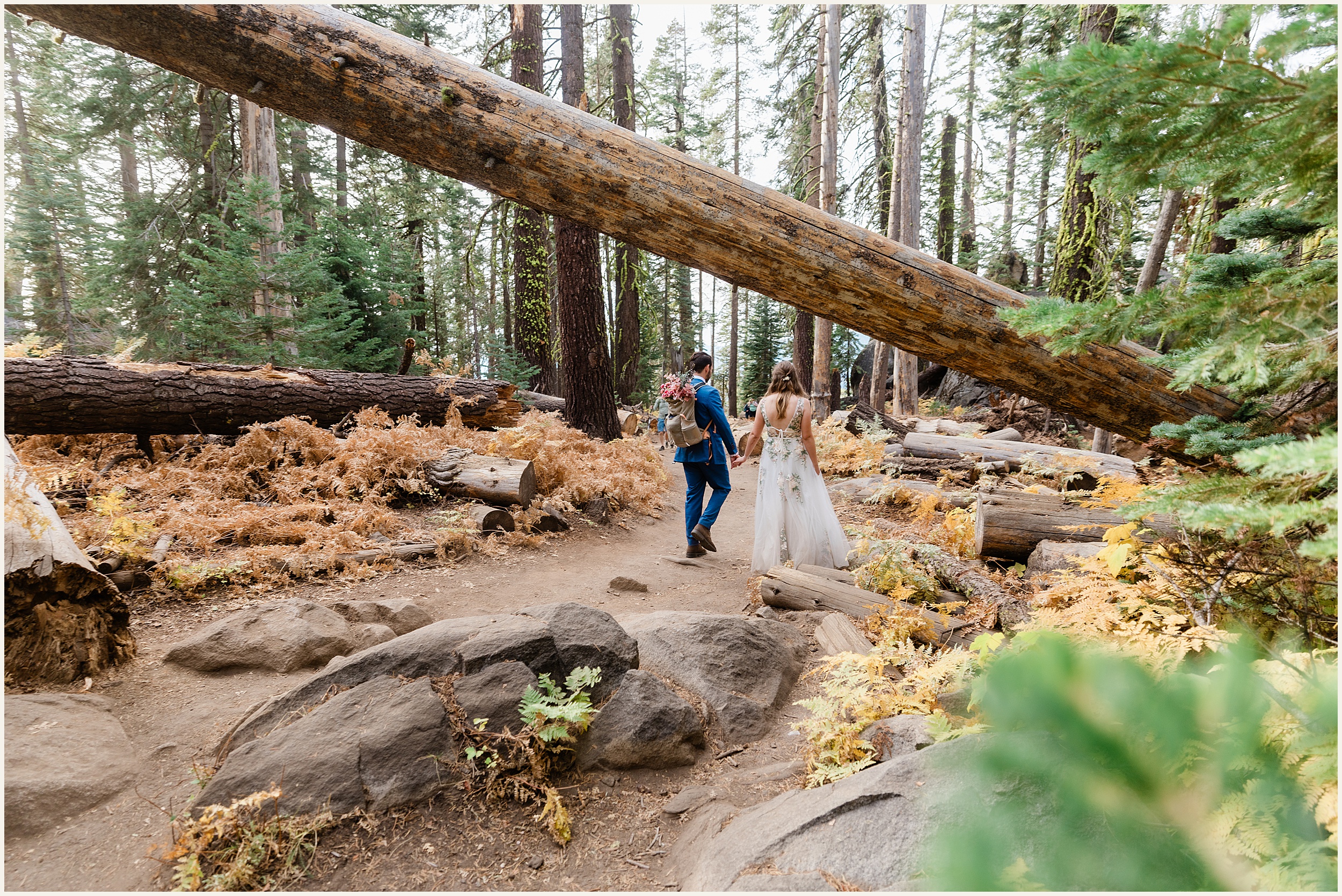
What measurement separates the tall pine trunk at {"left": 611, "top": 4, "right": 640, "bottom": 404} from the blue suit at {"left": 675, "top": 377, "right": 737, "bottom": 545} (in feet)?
14.7

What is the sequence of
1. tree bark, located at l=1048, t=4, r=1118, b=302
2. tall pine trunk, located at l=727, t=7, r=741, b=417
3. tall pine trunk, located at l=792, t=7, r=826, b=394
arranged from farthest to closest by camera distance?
1. tall pine trunk, located at l=727, t=7, r=741, b=417
2. tall pine trunk, located at l=792, t=7, r=826, b=394
3. tree bark, located at l=1048, t=4, r=1118, b=302

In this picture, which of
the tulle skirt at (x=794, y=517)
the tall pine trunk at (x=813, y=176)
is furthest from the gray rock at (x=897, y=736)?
the tall pine trunk at (x=813, y=176)

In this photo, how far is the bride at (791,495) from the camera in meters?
6.60

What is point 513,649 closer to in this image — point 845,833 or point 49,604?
point 845,833

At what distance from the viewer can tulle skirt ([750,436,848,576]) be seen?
21.6ft

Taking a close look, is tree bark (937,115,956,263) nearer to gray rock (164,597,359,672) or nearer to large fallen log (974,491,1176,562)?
large fallen log (974,491,1176,562)

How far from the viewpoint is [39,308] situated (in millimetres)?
15547

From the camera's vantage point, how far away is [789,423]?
6.68 metres

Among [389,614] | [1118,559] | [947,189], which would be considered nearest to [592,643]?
[389,614]

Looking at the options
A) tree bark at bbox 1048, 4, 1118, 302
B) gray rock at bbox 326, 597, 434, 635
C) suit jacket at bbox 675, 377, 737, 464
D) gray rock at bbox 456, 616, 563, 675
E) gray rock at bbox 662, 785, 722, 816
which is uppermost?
tree bark at bbox 1048, 4, 1118, 302

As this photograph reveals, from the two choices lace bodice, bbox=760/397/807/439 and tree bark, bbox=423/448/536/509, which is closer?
lace bodice, bbox=760/397/807/439

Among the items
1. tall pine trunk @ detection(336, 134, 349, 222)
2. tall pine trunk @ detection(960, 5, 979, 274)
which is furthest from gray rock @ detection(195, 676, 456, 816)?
tall pine trunk @ detection(960, 5, 979, 274)

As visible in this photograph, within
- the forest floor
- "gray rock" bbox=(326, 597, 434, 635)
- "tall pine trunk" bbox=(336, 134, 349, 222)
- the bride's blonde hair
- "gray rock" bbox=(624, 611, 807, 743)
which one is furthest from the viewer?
"tall pine trunk" bbox=(336, 134, 349, 222)

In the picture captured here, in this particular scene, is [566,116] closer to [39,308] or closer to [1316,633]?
[1316,633]
